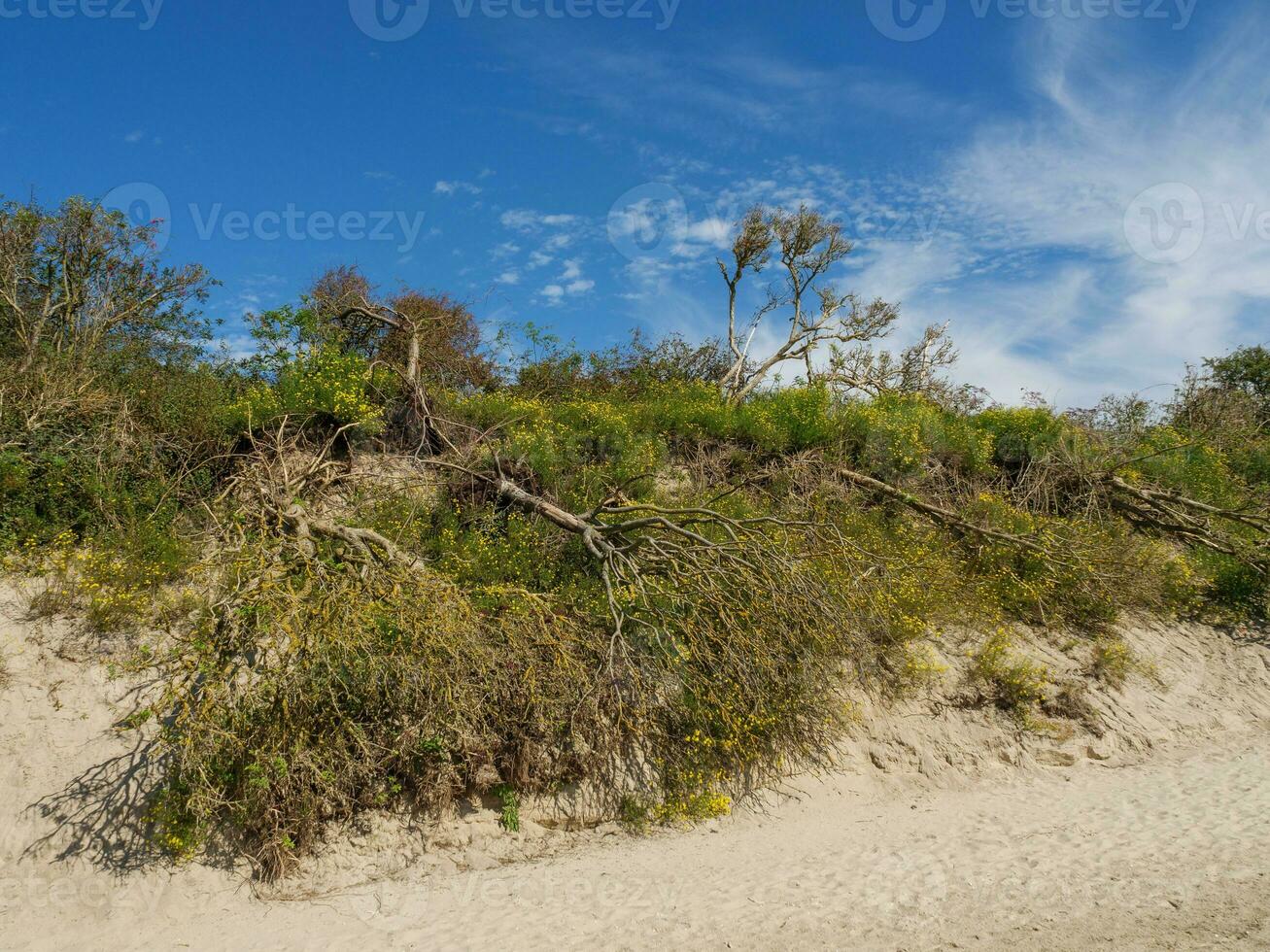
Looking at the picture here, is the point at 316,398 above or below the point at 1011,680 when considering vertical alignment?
above

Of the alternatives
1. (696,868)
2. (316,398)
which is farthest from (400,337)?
(696,868)

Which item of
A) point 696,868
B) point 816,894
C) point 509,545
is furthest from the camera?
point 509,545

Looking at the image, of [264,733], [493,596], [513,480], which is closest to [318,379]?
[513,480]

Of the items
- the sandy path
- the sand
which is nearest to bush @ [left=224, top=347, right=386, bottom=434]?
the sand

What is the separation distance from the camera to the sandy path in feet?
17.8

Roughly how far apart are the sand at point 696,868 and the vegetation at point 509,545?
16.0 inches

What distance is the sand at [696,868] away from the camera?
5484 mm

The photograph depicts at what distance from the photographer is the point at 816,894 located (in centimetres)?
606

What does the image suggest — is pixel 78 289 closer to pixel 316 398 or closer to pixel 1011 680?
pixel 316 398

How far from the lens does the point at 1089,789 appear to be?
802cm

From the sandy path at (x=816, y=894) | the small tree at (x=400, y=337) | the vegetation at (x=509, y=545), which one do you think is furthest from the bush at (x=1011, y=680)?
the small tree at (x=400, y=337)

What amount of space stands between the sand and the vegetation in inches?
16.0

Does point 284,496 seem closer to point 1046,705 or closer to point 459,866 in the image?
point 459,866

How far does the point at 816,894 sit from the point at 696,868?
1003 millimetres
